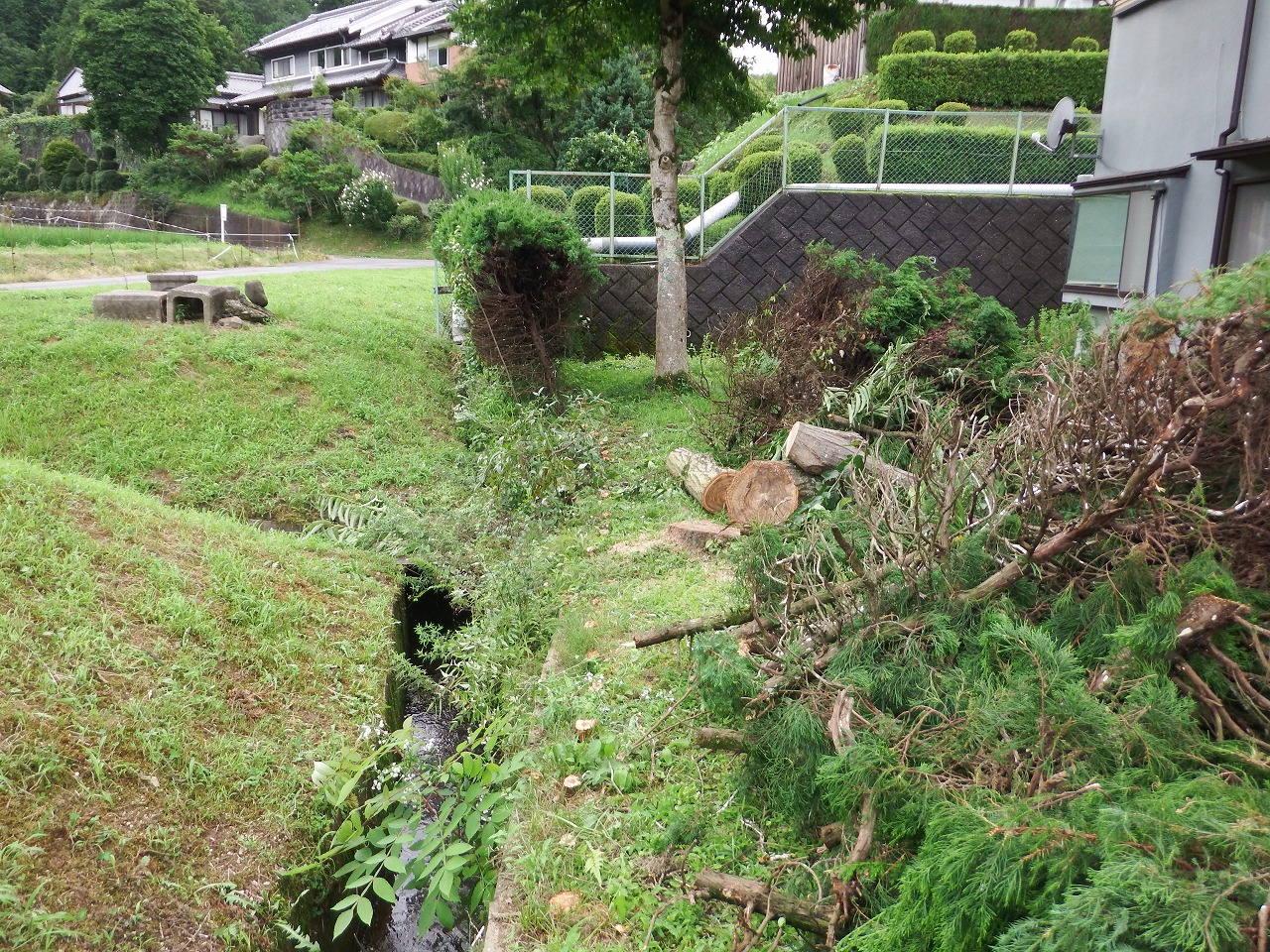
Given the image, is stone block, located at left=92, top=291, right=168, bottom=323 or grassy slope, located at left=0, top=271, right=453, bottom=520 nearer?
grassy slope, located at left=0, top=271, right=453, bottom=520

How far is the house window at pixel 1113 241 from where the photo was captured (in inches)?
366

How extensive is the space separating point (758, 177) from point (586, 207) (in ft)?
7.56

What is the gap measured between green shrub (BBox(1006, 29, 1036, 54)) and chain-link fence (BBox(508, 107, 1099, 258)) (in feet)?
20.8

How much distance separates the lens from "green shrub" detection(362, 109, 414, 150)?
3262 centimetres

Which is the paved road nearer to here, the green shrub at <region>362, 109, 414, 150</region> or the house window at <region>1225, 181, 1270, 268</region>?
the green shrub at <region>362, 109, 414, 150</region>

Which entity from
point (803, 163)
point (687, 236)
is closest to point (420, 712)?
point (687, 236)

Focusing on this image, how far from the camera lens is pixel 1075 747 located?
241 cm

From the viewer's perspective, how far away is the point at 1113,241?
391 inches

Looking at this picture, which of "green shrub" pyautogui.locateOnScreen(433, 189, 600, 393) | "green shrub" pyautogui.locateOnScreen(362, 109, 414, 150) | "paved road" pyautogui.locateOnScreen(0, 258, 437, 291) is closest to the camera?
"green shrub" pyautogui.locateOnScreen(433, 189, 600, 393)

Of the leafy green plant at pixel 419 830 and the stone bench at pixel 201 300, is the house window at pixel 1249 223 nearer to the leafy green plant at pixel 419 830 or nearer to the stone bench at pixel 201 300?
the leafy green plant at pixel 419 830

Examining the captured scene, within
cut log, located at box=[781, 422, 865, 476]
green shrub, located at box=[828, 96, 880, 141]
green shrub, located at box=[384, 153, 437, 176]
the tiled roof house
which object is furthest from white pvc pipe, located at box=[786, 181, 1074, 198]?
the tiled roof house

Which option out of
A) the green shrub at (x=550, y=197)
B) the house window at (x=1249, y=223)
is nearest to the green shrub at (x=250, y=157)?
the green shrub at (x=550, y=197)

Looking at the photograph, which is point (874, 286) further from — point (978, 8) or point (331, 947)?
point (978, 8)

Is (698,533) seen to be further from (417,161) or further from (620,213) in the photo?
(417,161)
